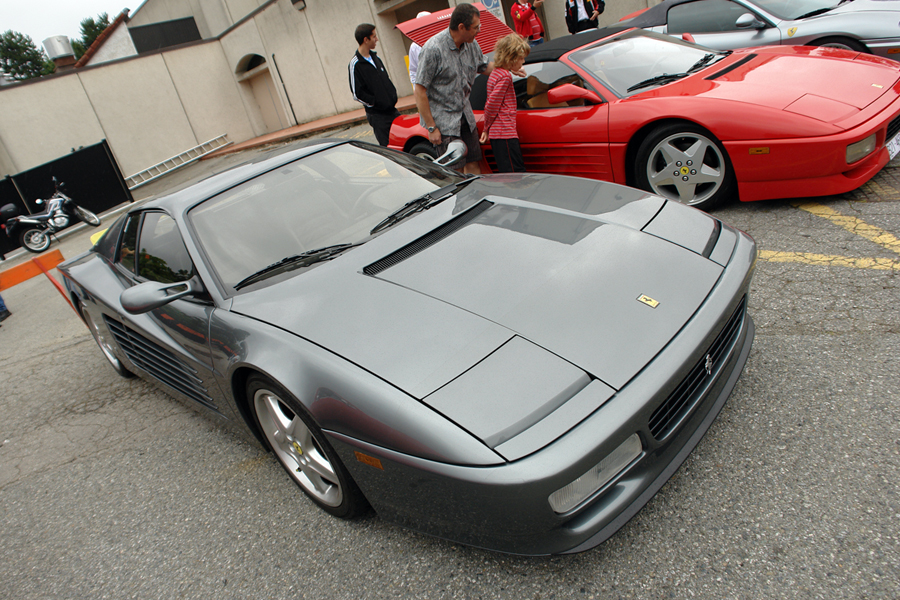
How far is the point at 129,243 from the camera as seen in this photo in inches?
119

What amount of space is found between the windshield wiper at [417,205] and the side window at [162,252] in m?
0.83

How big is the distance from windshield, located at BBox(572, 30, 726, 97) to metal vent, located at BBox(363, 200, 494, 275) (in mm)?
2255

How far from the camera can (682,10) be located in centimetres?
618

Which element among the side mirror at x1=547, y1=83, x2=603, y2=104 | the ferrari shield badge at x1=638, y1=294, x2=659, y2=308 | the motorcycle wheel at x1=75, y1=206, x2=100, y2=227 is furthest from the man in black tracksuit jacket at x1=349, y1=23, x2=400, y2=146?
the motorcycle wheel at x1=75, y1=206, x2=100, y2=227

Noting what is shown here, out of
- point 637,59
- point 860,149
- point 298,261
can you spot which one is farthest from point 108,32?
point 860,149

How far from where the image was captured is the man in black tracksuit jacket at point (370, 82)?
546 centimetres

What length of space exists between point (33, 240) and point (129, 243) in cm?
978

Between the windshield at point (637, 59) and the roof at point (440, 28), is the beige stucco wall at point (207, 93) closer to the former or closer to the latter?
the roof at point (440, 28)

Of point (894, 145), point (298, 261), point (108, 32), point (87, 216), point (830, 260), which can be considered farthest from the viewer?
A: point (108, 32)

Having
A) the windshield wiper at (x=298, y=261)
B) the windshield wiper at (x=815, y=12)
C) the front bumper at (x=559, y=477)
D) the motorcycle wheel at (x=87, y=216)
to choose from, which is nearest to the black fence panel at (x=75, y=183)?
the motorcycle wheel at (x=87, y=216)

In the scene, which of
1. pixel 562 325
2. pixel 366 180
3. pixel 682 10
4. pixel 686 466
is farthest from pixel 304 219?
pixel 682 10

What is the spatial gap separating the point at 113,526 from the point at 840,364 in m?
3.05

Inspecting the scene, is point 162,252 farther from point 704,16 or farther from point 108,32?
point 108,32

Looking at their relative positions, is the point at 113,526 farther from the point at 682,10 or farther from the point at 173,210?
the point at 682,10
